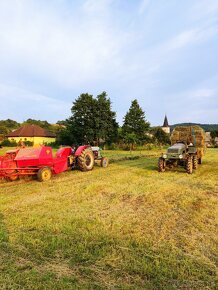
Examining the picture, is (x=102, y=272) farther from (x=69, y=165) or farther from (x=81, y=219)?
(x=69, y=165)

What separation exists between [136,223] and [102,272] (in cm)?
185

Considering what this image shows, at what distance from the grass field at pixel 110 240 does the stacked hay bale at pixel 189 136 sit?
706 cm

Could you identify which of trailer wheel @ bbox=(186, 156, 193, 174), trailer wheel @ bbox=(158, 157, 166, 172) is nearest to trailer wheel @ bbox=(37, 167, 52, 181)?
trailer wheel @ bbox=(158, 157, 166, 172)

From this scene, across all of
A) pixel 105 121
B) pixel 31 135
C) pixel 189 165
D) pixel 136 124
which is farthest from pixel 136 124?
pixel 189 165

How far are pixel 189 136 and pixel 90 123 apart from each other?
2889 cm

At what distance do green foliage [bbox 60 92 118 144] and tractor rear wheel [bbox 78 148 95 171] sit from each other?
28.1m

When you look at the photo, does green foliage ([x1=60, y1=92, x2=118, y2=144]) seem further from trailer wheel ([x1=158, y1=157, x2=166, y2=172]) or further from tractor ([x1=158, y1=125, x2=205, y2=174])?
trailer wheel ([x1=158, y1=157, x2=166, y2=172])

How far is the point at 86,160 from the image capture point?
13.4 meters

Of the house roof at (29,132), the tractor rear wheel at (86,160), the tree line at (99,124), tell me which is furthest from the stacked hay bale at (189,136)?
the house roof at (29,132)

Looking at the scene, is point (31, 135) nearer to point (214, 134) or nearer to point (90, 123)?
point (90, 123)

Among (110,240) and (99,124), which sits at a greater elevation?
(99,124)

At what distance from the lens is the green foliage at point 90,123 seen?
4216 centimetres

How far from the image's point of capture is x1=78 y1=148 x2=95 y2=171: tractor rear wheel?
12633 millimetres

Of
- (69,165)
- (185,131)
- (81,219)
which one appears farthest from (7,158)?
(185,131)
